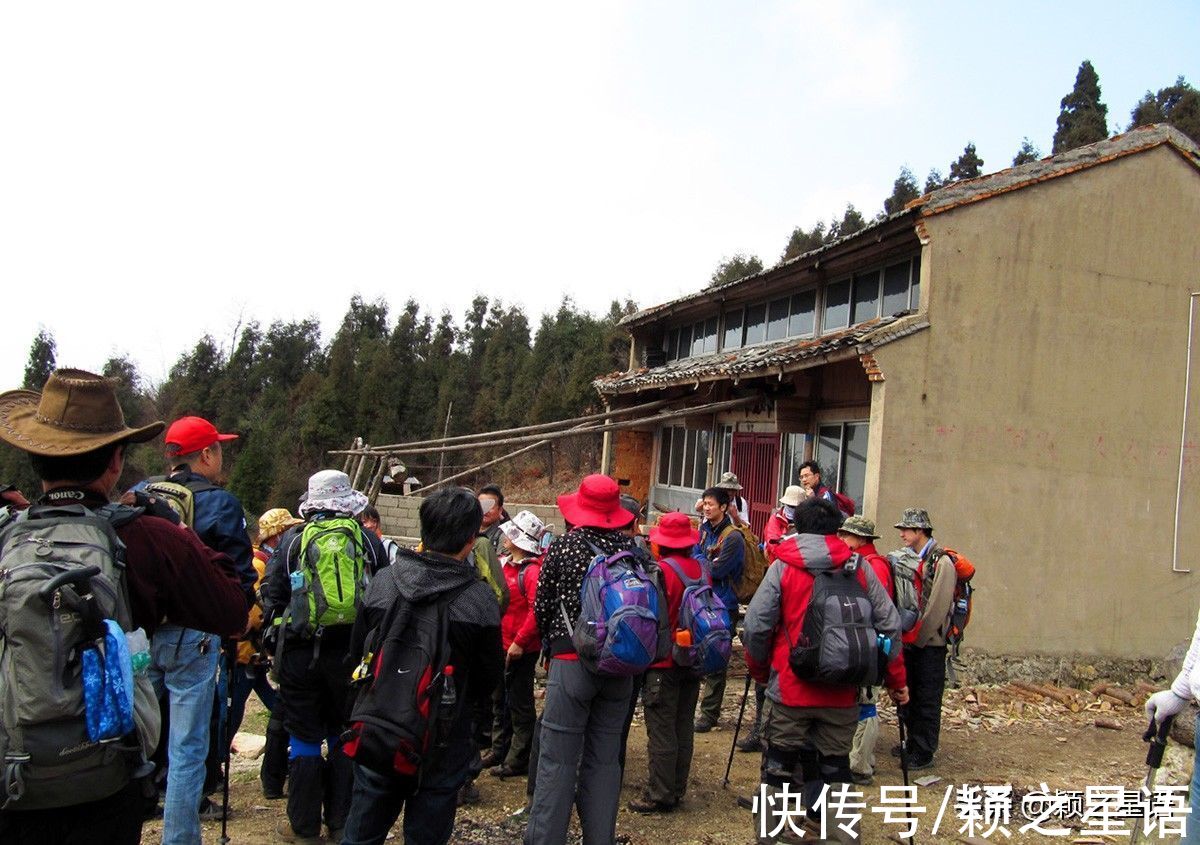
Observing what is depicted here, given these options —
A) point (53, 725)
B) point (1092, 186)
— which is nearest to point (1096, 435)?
point (1092, 186)

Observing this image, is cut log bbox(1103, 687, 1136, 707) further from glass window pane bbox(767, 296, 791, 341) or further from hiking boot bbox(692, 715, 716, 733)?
glass window pane bbox(767, 296, 791, 341)

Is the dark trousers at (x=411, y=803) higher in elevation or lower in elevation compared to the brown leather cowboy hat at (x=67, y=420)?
lower

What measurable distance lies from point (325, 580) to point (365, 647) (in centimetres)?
106

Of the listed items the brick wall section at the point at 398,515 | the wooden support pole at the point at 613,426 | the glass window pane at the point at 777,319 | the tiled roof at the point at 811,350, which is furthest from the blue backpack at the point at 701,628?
the brick wall section at the point at 398,515

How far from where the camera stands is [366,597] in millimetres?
3383

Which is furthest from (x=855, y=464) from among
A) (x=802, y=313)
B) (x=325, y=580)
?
(x=325, y=580)

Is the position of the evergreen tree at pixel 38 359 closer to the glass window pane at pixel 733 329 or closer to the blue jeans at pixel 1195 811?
the glass window pane at pixel 733 329

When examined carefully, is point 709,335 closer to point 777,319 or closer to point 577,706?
point 777,319

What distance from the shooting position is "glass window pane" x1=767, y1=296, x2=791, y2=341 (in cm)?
1276

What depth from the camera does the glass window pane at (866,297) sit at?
35.0 feet

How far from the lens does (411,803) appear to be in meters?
3.30

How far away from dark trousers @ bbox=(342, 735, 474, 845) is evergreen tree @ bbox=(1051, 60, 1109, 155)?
112 ft

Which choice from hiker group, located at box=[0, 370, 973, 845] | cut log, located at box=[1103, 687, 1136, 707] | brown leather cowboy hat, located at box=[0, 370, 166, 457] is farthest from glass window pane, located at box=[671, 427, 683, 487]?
brown leather cowboy hat, located at box=[0, 370, 166, 457]

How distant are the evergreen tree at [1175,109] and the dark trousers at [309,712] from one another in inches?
1118
